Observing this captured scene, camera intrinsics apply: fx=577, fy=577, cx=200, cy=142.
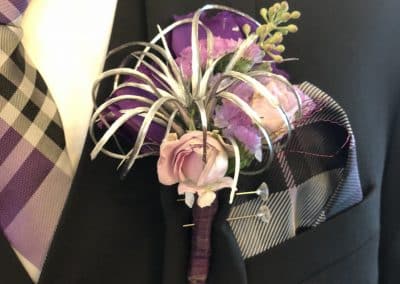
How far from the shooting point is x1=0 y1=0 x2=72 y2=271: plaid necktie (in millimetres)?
619

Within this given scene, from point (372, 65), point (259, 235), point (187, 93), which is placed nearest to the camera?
point (187, 93)

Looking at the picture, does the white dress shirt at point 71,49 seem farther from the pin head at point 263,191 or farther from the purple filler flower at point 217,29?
the pin head at point 263,191

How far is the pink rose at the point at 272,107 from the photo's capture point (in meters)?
0.57

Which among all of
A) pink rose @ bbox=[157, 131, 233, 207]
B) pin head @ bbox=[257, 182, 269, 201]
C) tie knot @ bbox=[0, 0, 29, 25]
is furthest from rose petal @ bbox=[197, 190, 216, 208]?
tie knot @ bbox=[0, 0, 29, 25]

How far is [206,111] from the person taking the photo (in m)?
0.56

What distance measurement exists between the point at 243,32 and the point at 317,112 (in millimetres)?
138

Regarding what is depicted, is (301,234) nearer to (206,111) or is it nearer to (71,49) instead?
(206,111)

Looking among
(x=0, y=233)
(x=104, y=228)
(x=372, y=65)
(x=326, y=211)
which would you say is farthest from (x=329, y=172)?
(x=0, y=233)

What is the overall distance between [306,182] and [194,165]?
8.6 inches

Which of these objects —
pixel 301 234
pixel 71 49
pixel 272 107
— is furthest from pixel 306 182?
pixel 71 49

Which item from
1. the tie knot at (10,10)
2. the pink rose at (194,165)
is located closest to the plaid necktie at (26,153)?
the tie knot at (10,10)

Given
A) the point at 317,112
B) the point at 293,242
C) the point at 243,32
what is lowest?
the point at 293,242

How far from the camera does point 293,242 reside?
2.33 ft

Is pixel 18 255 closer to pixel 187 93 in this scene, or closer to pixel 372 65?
pixel 187 93
